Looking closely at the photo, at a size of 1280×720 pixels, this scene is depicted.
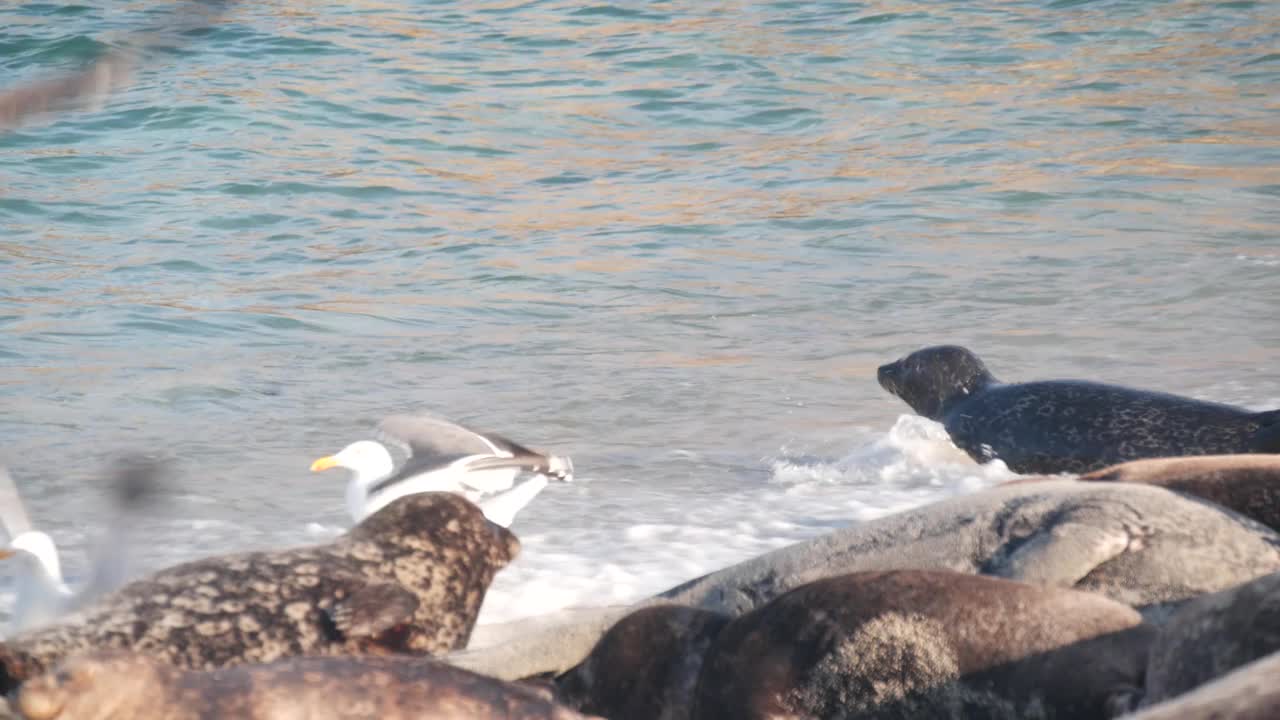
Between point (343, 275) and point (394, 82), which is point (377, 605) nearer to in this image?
point (343, 275)

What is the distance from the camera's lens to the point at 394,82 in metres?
16.3

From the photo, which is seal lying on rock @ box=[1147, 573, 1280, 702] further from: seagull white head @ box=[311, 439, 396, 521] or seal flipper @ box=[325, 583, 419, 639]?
seagull white head @ box=[311, 439, 396, 521]

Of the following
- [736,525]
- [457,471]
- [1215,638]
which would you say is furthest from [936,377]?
[1215,638]

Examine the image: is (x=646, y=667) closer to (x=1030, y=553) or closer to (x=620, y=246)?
(x=1030, y=553)

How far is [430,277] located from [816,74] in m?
7.25

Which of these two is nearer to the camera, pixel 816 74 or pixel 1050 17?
pixel 816 74

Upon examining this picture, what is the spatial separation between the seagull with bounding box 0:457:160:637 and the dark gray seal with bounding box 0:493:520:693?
16.0 inches

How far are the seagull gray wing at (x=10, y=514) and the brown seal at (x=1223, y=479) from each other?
116 inches

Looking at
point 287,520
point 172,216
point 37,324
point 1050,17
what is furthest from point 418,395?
point 1050,17

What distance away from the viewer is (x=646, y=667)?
3.24m

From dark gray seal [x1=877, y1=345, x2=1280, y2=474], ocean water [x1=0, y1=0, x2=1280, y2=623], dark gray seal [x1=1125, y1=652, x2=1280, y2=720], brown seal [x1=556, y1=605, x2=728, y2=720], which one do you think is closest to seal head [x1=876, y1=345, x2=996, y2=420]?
dark gray seal [x1=877, y1=345, x2=1280, y2=474]

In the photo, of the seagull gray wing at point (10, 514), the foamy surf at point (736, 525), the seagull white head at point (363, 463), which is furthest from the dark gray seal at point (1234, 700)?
the seagull gray wing at point (10, 514)

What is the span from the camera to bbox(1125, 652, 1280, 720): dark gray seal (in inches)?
70.2

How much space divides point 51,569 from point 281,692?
2144 mm
